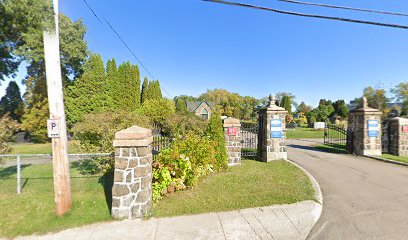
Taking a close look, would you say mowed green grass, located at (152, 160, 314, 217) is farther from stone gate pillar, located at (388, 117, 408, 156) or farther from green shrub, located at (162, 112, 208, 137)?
stone gate pillar, located at (388, 117, 408, 156)

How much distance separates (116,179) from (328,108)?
4970 centimetres

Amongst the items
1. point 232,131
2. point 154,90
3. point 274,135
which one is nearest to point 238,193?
point 232,131

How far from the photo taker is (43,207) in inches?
176

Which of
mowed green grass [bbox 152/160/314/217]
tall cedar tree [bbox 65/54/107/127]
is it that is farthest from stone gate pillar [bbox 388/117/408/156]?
tall cedar tree [bbox 65/54/107/127]

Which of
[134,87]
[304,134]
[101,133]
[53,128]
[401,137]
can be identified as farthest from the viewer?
[134,87]

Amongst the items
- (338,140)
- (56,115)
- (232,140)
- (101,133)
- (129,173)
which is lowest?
(338,140)

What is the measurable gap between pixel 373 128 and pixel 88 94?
2251 centimetres

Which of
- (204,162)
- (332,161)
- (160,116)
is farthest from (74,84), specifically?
(332,161)

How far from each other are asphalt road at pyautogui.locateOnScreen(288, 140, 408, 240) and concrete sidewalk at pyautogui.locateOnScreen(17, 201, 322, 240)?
1.14 feet

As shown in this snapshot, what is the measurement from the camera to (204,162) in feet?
A: 20.9

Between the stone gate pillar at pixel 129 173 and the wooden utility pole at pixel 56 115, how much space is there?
Answer: 1.20m

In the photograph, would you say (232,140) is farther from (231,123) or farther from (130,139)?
(130,139)

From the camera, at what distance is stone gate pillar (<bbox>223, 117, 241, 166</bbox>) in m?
8.06

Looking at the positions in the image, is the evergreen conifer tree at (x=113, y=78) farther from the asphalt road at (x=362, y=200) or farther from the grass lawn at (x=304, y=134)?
the asphalt road at (x=362, y=200)
